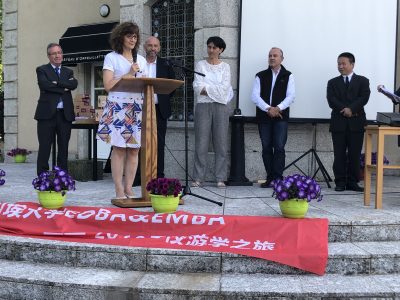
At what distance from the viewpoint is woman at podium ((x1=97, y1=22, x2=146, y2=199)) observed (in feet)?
17.2

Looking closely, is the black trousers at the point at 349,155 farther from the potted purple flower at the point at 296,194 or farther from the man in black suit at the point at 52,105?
the man in black suit at the point at 52,105

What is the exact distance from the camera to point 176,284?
3807mm

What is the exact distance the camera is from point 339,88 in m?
7.04

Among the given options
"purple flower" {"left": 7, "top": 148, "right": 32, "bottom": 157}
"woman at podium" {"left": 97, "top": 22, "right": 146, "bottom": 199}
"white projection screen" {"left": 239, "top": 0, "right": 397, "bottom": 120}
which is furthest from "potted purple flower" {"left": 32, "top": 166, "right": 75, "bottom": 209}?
"purple flower" {"left": 7, "top": 148, "right": 32, "bottom": 157}

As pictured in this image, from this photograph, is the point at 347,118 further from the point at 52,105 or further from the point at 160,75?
the point at 52,105

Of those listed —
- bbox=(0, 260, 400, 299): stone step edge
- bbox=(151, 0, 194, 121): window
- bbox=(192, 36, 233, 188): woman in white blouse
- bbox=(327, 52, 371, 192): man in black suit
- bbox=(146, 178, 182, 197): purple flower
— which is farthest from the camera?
bbox=(151, 0, 194, 121): window

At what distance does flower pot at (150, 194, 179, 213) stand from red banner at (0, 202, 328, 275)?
0.17 m

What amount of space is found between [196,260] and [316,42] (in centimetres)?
493

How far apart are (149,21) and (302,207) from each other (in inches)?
203

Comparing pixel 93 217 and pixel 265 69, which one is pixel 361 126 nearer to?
pixel 265 69

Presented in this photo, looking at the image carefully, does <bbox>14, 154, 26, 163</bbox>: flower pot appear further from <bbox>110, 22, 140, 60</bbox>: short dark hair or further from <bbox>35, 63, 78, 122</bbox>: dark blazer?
<bbox>110, 22, 140, 60</bbox>: short dark hair

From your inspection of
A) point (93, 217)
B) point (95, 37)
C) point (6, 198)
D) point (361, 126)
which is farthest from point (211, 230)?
point (95, 37)

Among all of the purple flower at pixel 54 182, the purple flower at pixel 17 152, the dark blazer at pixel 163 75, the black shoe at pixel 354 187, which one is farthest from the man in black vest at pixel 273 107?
the purple flower at pixel 17 152

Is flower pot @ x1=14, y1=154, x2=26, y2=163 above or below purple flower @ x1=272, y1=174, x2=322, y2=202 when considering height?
below
